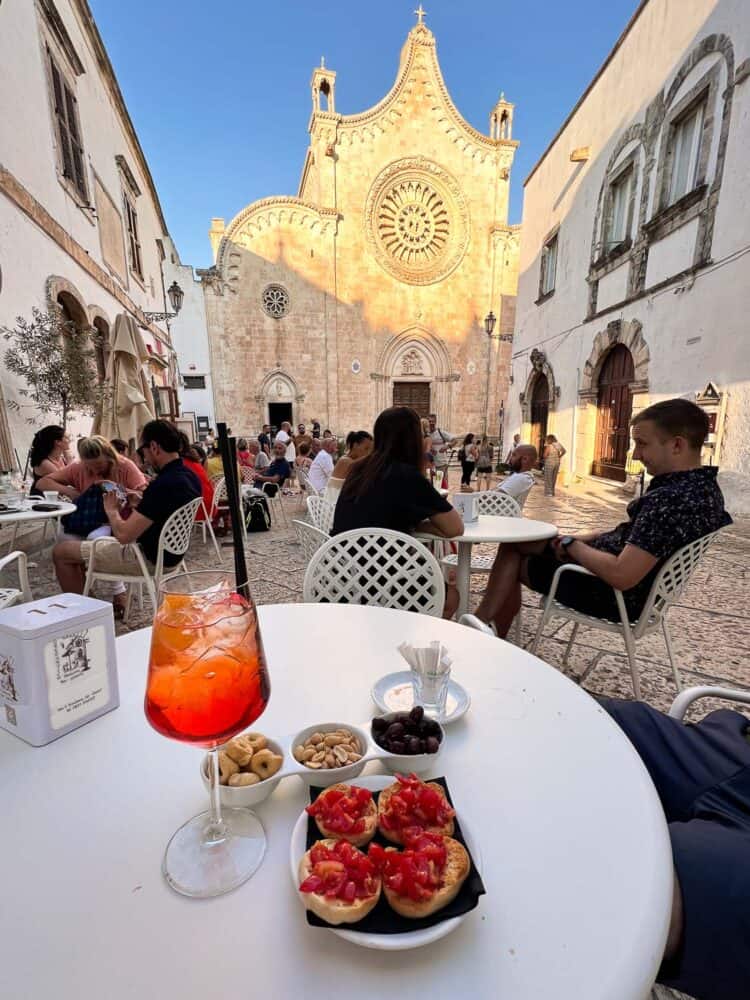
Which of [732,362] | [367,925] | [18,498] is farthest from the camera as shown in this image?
[732,362]

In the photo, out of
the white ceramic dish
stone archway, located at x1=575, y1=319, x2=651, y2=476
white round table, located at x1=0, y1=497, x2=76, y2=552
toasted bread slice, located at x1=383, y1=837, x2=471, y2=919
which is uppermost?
stone archway, located at x1=575, y1=319, x2=651, y2=476

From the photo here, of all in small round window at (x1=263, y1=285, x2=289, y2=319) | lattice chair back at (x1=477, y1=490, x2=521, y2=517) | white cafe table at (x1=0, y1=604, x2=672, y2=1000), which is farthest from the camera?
small round window at (x1=263, y1=285, x2=289, y2=319)

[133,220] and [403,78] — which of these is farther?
[403,78]

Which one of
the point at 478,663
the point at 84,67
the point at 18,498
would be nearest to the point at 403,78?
the point at 84,67

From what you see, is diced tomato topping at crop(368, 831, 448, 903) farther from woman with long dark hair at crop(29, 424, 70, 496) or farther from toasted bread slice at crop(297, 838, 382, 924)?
woman with long dark hair at crop(29, 424, 70, 496)

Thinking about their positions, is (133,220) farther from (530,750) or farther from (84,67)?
(530,750)

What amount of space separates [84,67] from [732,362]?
9.56 meters

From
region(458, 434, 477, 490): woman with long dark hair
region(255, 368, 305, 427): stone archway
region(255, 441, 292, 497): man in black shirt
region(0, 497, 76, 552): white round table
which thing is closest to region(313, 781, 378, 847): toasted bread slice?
region(0, 497, 76, 552): white round table

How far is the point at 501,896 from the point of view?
1.49 feet

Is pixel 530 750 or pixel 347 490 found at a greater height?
pixel 347 490

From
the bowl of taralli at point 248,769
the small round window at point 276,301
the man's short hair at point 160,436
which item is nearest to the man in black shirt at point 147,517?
the man's short hair at point 160,436

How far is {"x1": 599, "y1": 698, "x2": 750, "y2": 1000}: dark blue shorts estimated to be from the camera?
1.90 feet

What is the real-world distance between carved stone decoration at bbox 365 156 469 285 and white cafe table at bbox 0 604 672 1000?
1728cm

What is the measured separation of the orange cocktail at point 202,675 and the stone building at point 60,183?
185 inches
